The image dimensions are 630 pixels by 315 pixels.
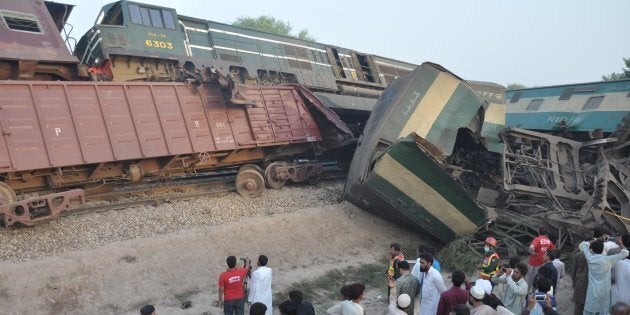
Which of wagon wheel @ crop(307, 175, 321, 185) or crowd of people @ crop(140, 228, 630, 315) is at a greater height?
wagon wheel @ crop(307, 175, 321, 185)

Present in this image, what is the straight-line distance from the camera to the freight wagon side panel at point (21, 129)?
30.0ft

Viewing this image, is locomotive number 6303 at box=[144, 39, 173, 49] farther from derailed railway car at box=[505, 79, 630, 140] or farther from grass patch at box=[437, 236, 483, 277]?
derailed railway car at box=[505, 79, 630, 140]

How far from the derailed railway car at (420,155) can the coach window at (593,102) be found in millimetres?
7268

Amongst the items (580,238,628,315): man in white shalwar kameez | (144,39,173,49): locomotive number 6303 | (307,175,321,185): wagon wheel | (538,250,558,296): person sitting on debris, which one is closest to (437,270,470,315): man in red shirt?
(538,250,558,296): person sitting on debris

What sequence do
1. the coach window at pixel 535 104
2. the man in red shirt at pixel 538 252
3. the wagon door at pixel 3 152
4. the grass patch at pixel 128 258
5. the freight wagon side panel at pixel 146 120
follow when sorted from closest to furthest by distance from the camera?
the man in red shirt at pixel 538 252 → the grass patch at pixel 128 258 → the wagon door at pixel 3 152 → the freight wagon side panel at pixel 146 120 → the coach window at pixel 535 104

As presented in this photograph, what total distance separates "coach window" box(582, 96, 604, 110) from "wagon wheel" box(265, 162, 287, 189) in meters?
12.4

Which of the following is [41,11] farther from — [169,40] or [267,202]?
[267,202]

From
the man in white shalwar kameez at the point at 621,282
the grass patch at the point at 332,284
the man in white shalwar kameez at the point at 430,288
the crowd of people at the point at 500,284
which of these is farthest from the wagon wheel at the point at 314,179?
the man in white shalwar kameez at the point at 621,282

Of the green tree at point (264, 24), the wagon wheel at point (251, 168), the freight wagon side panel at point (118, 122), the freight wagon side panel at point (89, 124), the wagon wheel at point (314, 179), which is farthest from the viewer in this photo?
the green tree at point (264, 24)

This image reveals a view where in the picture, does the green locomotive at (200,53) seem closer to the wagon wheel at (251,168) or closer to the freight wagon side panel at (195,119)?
the freight wagon side panel at (195,119)

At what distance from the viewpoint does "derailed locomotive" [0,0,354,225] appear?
936cm

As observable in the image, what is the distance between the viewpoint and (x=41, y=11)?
11.7 metres

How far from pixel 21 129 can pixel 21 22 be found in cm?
362

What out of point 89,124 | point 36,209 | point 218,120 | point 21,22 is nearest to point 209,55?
point 218,120
